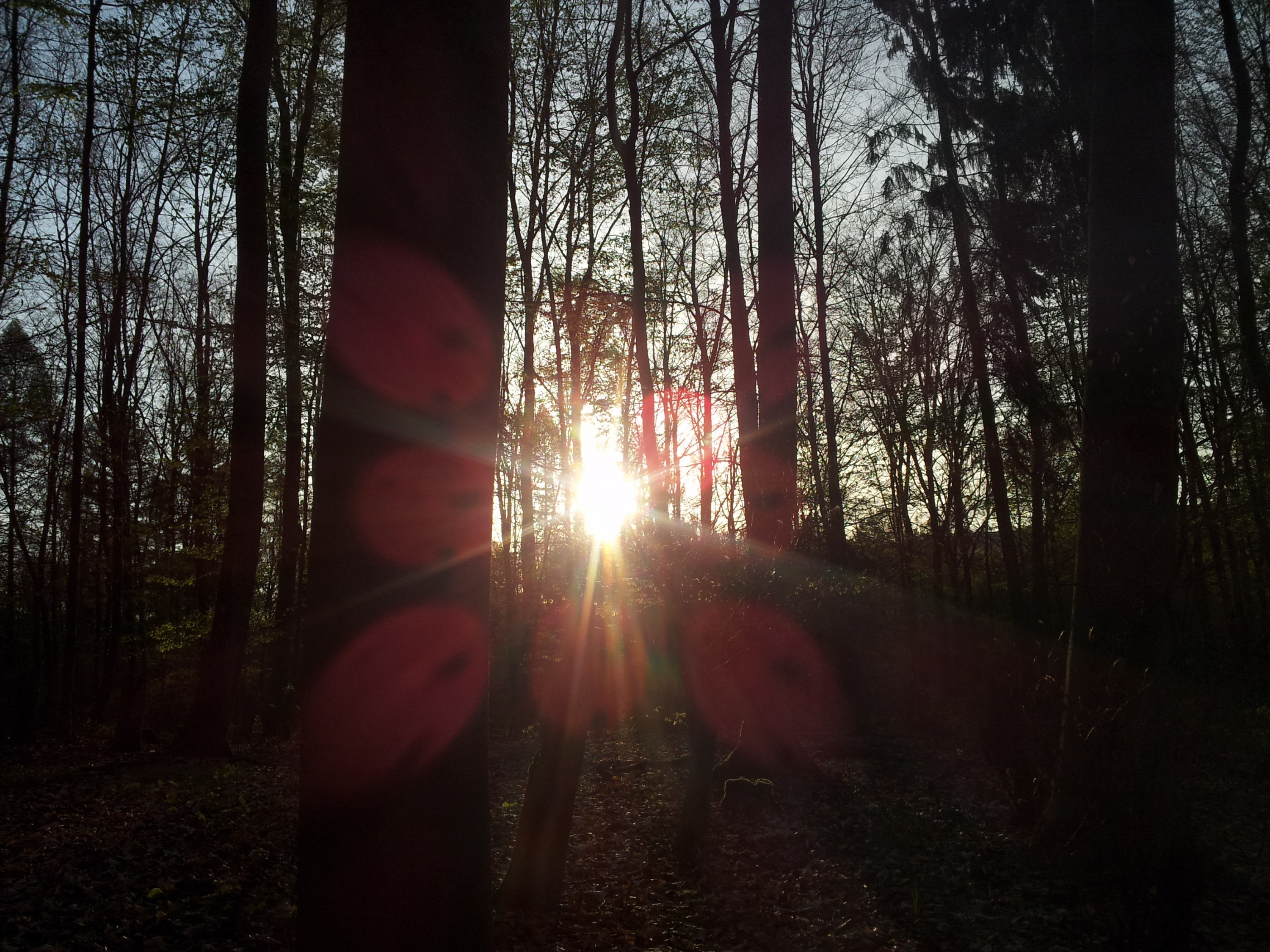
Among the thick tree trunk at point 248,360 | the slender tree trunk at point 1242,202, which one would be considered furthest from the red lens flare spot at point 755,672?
the slender tree trunk at point 1242,202

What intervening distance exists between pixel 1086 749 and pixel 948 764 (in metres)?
5.64

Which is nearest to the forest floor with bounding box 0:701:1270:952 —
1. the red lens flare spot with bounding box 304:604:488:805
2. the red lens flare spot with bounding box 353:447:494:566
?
the red lens flare spot with bounding box 304:604:488:805

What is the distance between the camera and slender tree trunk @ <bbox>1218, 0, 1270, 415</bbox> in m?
12.7

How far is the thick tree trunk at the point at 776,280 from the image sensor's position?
8102 mm

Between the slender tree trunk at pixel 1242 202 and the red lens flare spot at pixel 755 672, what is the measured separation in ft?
30.2

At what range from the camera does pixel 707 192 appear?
55.0 feet

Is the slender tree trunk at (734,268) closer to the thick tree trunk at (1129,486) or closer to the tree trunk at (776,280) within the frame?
the tree trunk at (776,280)

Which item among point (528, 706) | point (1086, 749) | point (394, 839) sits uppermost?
point (394, 839)

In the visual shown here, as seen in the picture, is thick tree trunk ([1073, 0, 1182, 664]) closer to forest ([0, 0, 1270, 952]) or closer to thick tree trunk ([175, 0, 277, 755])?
forest ([0, 0, 1270, 952])

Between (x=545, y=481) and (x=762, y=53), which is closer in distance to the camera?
(x=762, y=53)

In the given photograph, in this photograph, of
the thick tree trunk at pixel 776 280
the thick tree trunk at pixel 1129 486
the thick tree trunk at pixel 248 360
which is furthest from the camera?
the thick tree trunk at pixel 248 360

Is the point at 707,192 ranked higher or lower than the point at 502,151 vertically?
higher

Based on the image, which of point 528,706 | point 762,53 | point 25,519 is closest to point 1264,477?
point 762,53

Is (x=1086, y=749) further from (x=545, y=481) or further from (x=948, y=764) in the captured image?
(x=545, y=481)
